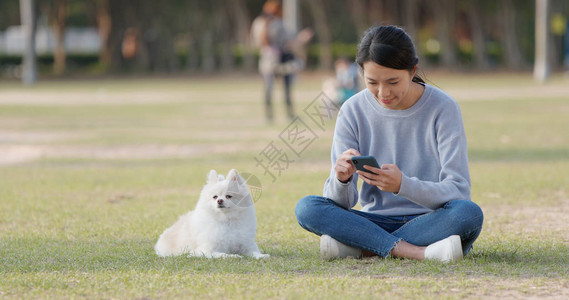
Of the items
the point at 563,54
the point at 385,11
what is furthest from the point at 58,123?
the point at 563,54

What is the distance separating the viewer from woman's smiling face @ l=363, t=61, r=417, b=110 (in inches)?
209

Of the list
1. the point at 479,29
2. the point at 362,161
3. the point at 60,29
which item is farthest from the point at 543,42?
the point at 362,161

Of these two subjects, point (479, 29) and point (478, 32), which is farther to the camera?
point (478, 32)

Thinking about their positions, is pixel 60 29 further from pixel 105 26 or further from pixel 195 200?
pixel 195 200

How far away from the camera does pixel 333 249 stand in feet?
18.3

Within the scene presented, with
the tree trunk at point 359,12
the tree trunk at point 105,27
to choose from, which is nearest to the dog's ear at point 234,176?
the tree trunk at point 359,12

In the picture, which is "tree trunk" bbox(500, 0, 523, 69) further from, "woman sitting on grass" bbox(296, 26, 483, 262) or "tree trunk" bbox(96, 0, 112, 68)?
"woman sitting on grass" bbox(296, 26, 483, 262)

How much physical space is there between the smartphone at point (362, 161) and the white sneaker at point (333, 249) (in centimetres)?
63

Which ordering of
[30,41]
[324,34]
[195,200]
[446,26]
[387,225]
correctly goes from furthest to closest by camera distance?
[446,26] → [324,34] → [30,41] → [195,200] → [387,225]

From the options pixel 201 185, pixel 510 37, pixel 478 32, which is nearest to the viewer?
pixel 201 185

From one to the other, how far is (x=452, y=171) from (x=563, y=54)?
5508 cm

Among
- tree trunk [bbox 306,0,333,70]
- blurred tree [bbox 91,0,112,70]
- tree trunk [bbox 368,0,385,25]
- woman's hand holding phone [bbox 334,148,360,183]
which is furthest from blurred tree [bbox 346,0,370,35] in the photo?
woman's hand holding phone [bbox 334,148,360,183]

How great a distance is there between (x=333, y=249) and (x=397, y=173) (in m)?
0.74

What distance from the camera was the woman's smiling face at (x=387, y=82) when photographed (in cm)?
530
